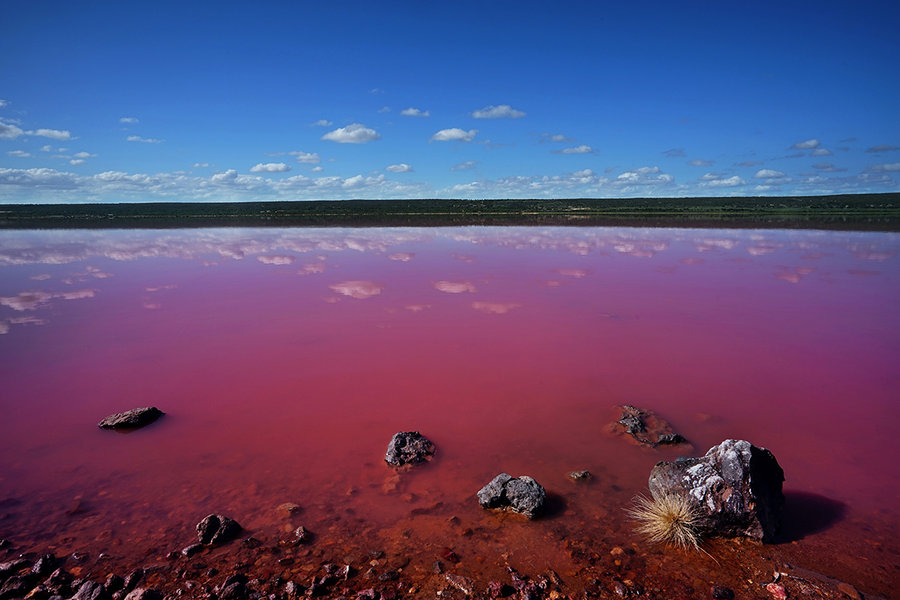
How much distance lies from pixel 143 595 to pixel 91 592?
449 mm

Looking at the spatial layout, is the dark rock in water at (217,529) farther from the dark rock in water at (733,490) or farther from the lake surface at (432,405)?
the dark rock in water at (733,490)

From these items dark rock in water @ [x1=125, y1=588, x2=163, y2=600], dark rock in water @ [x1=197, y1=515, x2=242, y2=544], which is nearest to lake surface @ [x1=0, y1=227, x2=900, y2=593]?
dark rock in water @ [x1=197, y1=515, x2=242, y2=544]

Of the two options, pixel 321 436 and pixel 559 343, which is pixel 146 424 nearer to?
pixel 321 436

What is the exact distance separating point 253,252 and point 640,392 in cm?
2330

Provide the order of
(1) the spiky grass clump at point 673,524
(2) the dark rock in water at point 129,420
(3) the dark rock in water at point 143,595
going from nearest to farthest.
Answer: (3) the dark rock in water at point 143,595
(1) the spiky grass clump at point 673,524
(2) the dark rock in water at point 129,420

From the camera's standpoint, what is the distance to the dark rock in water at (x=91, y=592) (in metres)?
3.43

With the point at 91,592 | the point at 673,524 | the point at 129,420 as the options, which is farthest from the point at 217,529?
the point at 673,524

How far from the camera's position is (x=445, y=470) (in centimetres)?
519

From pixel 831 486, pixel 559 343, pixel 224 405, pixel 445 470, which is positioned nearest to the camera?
pixel 831 486

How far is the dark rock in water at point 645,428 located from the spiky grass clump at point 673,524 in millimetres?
1402

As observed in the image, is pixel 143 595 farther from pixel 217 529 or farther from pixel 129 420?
pixel 129 420

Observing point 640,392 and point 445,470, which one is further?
point 640,392

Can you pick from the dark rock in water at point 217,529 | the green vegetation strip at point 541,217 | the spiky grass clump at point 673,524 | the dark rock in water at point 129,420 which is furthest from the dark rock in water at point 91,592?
the green vegetation strip at point 541,217

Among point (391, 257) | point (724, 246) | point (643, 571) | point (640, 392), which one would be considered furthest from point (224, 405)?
point (724, 246)
